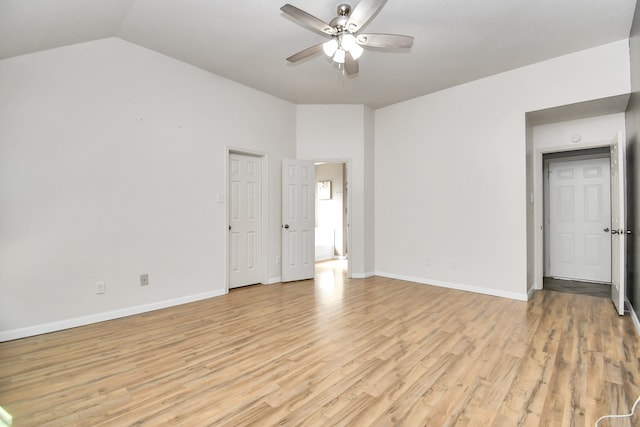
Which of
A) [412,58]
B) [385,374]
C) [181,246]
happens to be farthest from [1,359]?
[412,58]

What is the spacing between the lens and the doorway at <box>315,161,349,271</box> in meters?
7.24

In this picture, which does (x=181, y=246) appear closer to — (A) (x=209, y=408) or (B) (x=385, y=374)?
(A) (x=209, y=408)

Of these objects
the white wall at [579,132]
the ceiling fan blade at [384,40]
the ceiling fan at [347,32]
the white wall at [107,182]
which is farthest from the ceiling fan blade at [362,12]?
the white wall at [579,132]

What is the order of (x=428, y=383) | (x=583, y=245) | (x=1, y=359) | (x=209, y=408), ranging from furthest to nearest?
(x=583, y=245) → (x=1, y=359) → (x=428, y=383) → (x=209, y=408)

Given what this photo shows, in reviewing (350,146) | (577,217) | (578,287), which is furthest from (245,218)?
(577,217)

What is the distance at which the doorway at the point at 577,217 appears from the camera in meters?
4.63

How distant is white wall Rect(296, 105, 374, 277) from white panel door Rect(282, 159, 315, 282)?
1.24 feet

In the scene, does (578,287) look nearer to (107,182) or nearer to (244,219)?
(244,219)

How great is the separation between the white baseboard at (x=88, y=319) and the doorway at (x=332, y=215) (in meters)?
3.72

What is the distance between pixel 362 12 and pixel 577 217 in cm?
486

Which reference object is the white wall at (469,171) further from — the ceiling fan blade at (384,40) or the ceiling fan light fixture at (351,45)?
the ceiling fan light fixture at (351,45)

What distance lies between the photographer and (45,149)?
2805mm

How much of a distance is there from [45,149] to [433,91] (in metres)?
4.84

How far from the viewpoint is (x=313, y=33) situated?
308 cm
